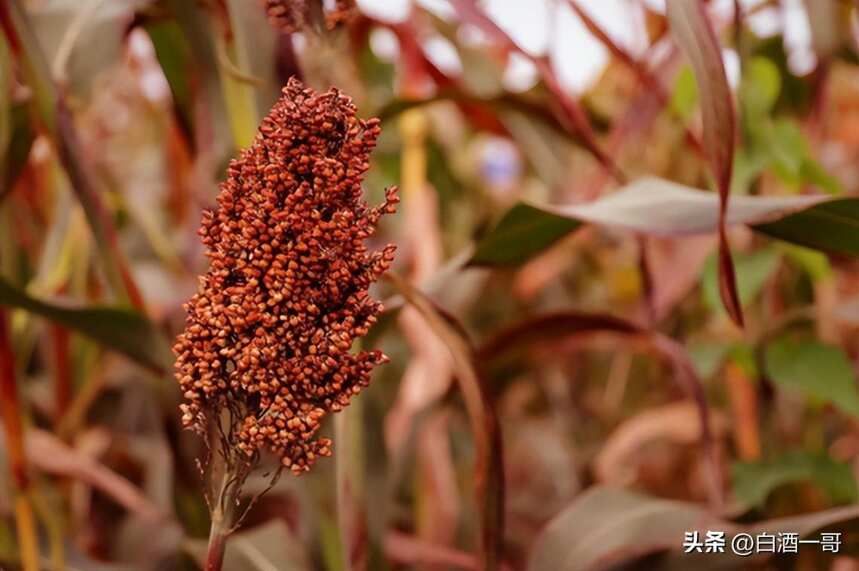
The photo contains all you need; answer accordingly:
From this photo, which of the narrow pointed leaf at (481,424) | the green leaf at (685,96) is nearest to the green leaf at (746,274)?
the green leaf at (685,96)

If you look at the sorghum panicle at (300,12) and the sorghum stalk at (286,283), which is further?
the sorghum panicle at (300,12)

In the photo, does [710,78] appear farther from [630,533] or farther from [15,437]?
[15,437]

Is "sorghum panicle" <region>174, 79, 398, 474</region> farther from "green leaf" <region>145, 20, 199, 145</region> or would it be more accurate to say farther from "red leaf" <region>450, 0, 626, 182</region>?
"green leaf" <region>145, 20, 199, 145</region>

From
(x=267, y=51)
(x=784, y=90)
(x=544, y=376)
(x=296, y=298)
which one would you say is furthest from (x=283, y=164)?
(x=544, y=376)

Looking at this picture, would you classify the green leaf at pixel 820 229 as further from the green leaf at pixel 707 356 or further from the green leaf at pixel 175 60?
the green leaf at pixel 175 60

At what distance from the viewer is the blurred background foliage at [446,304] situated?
53 centimetres

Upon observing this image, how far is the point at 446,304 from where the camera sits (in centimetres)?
84

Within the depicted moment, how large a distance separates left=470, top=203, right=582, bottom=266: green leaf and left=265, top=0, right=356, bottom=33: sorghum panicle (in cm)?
15

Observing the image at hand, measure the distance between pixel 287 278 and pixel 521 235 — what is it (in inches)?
10.5

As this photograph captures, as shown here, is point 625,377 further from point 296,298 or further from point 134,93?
point 296,298

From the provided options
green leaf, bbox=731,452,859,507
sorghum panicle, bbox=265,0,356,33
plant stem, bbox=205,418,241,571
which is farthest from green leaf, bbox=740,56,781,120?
plant stem, bbox=205,418,241,571

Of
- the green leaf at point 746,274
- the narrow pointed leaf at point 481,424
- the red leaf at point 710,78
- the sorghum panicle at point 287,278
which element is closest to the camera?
the sorghum panicle at point 287,278

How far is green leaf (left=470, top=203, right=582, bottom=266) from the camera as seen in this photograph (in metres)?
0.54

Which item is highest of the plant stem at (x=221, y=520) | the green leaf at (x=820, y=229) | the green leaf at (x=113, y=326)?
the green leaf at (x=820, y=229)
